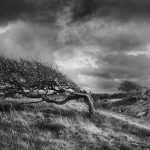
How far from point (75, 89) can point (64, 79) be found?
1.07 metres

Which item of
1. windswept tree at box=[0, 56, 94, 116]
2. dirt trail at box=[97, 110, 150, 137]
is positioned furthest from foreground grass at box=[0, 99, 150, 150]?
windswept tree at box=[0, 56, 94, 116]

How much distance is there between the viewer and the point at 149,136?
1535 cm

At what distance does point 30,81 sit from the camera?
1925 cm

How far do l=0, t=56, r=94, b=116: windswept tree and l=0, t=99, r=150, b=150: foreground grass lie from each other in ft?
6.50

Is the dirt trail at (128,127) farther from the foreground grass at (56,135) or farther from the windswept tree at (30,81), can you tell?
the windswept tree at (30,81)

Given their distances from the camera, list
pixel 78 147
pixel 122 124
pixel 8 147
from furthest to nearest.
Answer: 1. pixel 122 124
2. pixel 78 147
3. pixel 8 147

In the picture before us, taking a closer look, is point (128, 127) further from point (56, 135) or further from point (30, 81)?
point (30, 81)

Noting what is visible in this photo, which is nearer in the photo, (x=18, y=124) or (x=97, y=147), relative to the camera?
(x=97, y=147)

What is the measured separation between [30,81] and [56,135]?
6.60m

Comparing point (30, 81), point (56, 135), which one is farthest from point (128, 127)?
point (30, 81)

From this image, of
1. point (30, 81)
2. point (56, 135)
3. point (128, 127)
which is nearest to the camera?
point (56, 135)

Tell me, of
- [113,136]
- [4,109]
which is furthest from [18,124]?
[113,136]

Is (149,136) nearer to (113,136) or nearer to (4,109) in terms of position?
(113,136)

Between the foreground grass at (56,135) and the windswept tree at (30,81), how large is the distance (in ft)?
6.50
